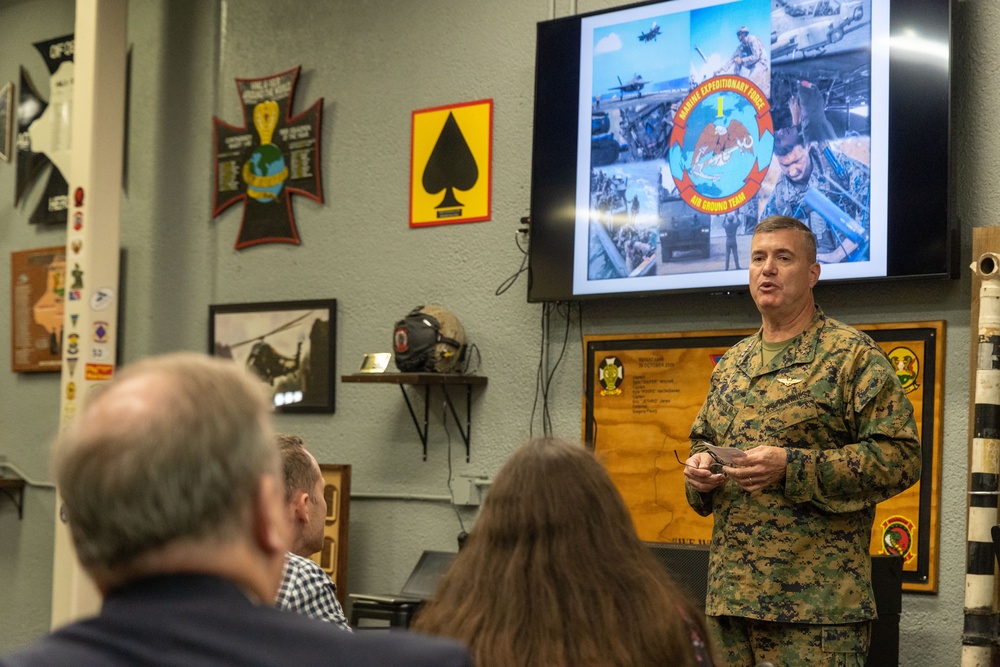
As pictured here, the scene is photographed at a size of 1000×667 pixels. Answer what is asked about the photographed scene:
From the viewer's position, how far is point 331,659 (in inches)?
33.2

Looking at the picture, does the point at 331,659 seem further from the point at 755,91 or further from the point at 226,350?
the point at 226,350

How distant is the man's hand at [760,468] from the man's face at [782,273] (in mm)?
414

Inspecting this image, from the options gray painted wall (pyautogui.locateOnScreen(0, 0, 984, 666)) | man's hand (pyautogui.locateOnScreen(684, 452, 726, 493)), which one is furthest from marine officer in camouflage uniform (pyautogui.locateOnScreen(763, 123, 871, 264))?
man's hand (pyautogui.locateOnScreen(684, 452, 726, 493))

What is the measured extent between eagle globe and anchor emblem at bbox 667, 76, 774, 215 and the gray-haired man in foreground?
129 inches

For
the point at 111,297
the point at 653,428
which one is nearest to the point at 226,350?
the point at 111,297

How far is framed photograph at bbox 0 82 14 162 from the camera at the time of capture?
21.0 ft

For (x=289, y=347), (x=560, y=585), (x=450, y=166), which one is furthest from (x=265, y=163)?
(x=560, y=585)

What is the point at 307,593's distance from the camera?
6.91 ft

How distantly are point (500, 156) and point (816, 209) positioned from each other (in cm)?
148

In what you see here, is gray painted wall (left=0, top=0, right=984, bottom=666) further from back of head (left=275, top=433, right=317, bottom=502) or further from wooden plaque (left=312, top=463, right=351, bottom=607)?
back of head (left=275, top=433, right=317, bottom=502)

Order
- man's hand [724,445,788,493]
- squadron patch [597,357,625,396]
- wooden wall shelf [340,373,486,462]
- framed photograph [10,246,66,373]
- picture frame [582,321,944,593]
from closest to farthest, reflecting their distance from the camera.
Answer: man's hand [724,445,788,493]
picture frame [582,321,944,593]
squadron patch [597,357,625,396]
wooden wall shelf [340,373,486,462]
framed photograph [10,246,66,373]

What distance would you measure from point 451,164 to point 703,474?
244 cm

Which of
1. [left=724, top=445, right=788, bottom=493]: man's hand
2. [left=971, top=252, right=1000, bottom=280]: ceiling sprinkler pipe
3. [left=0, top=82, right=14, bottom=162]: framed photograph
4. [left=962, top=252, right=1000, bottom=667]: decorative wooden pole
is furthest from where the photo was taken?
[left=0, top=82, right=14, bottom=162]: framed photograph

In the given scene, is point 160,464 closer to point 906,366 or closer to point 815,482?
point 815,482
